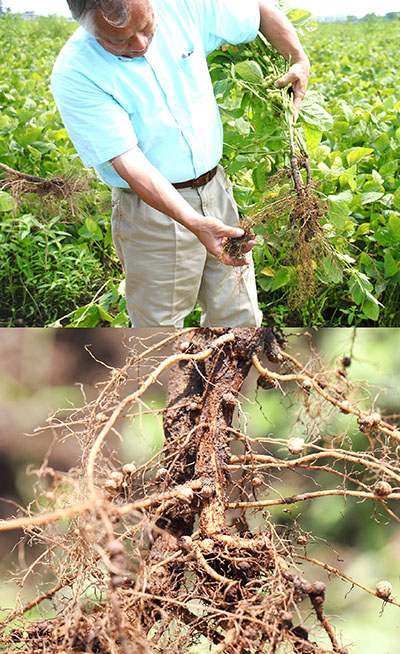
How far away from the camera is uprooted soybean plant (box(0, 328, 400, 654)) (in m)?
0.86

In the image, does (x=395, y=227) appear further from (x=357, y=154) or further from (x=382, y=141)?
(x=382, y=141)

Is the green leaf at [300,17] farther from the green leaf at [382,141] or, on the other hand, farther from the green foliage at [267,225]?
the green leaf at [382,141]

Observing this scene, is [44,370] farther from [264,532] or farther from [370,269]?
[370,269]

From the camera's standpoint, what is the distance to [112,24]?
3.24 feet

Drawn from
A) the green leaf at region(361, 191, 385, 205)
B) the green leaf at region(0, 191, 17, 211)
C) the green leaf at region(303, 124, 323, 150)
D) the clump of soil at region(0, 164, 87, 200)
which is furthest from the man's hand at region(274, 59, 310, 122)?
the green leaf at region(0, 191, 17, 211)

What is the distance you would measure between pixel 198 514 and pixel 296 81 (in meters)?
1.01

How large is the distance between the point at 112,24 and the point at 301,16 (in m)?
0.66

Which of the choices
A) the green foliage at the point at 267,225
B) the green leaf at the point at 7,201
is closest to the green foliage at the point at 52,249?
the green foliage at the point at 267,225

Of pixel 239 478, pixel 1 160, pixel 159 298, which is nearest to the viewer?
pixel 239 478

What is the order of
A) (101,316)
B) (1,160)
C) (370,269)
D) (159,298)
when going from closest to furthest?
(159,298), (370,269), (101,316), (1,160)

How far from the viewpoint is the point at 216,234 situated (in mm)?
1182

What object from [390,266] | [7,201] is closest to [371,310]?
[390,266]

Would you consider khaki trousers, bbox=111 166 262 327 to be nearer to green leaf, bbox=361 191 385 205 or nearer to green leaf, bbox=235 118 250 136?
green leaf, bbox=235 118 250 136

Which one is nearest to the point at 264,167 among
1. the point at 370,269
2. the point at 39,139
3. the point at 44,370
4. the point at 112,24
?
the point at 370,269
